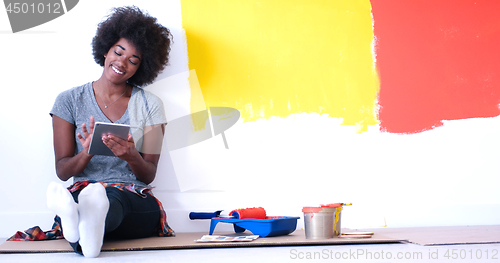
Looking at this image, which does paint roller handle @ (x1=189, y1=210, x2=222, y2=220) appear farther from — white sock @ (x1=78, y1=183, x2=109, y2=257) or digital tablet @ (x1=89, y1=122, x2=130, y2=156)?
white sock @ (x1=78, y1=183, x2=109, y2=257)

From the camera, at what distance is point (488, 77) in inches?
86.6

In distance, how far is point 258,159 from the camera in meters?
2.11

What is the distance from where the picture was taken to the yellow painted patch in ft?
6.95

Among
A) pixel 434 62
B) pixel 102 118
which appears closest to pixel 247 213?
pixel 102 118

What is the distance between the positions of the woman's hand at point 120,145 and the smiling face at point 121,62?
408 mm

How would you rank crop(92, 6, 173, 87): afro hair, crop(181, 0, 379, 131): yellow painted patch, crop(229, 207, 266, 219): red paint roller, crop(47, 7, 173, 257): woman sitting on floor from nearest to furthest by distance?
crop(47, 7, 173, 257): woman sitting on floor < crop(229, 207, 266, 219): red paint roller < crop(92, 6, 173, 87): afro hair < crop(181, 0, 379, 131): yellow painted patch

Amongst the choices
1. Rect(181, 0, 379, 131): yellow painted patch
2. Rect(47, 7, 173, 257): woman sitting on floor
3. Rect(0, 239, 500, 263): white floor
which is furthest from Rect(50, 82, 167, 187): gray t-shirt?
Rect(0, 239, 500, 263): white floor

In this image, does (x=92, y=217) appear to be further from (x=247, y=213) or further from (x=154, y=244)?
(x=247, y=213)

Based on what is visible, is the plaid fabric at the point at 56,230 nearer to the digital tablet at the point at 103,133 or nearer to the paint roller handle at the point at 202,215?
the digital tablet at the point at 103,133

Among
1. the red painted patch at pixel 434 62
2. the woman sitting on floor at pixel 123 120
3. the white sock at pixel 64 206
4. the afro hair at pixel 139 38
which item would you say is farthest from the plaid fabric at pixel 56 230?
the red painted patch at pixel 434 62

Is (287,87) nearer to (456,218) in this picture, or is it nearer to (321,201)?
(321,201)

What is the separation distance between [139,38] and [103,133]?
0.58 metres

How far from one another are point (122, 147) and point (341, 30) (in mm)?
1300

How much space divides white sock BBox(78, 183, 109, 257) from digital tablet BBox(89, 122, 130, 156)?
265 millimetres
